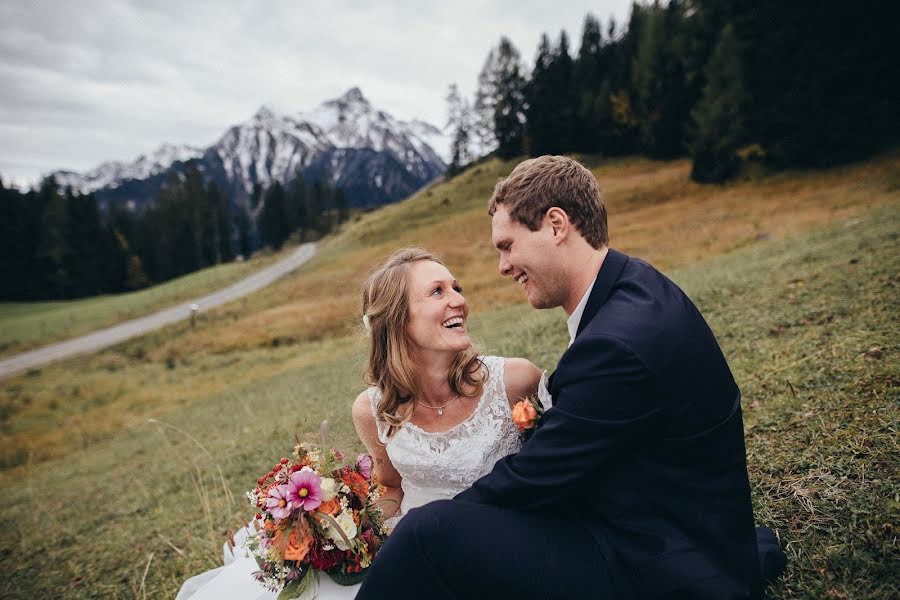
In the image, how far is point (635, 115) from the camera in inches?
1727

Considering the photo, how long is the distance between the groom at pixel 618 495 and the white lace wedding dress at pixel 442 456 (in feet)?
3.18

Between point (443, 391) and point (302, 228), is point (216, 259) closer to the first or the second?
point (302, 228)

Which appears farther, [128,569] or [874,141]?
[874,141]

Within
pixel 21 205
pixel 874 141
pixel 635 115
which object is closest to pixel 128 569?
pixel 874 141

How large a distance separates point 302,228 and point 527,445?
3199 inches

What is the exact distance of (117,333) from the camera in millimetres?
26594

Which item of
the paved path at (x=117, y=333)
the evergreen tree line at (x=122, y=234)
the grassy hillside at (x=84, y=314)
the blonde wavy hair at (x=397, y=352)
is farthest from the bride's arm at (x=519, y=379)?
the evergreen tree line at (x=122, y=234)

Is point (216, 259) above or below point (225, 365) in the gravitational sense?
above

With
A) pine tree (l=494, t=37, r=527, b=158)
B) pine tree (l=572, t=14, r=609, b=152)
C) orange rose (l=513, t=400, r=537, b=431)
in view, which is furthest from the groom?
pine tree (l=494, t=37, r=527, b=158)

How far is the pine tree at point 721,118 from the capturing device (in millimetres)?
→ 28781

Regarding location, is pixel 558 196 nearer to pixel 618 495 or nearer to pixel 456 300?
pixel 456 300

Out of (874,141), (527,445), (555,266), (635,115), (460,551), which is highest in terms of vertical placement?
(635,115)

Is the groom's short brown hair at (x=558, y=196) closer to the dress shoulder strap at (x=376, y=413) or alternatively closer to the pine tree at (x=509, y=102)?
the dress shoulder strap at (x=376, y=413)

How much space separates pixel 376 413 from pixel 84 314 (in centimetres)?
3973
